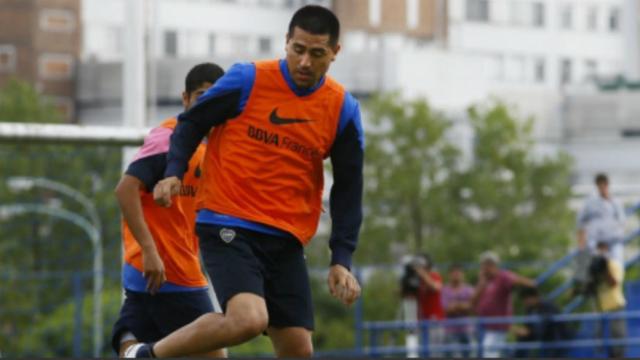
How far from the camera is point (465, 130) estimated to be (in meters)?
81.4

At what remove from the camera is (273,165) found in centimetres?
976

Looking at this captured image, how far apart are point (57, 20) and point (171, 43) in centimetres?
531

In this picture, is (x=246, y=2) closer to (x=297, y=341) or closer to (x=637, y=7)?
(x=637, y=7)

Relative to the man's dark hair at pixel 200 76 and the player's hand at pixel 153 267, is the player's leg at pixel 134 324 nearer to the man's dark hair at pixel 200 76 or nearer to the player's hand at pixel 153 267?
the player's hand at pixel 153 267

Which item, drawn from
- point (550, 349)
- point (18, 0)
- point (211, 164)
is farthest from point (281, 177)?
point (18, 0)

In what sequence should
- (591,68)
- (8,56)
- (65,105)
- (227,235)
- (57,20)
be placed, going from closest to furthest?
(227,235)
(57,20)
(8,56)
(65,105)
(591,68)

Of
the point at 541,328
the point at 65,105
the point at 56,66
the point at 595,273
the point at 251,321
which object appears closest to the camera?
the point at 251,321

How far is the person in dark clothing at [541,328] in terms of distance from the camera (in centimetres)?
2355

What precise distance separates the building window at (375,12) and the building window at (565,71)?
39.4 feet

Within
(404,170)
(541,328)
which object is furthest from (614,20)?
(541,328)

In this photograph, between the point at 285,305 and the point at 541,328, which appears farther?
the point at 541,328

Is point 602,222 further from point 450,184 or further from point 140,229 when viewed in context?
point 450,184

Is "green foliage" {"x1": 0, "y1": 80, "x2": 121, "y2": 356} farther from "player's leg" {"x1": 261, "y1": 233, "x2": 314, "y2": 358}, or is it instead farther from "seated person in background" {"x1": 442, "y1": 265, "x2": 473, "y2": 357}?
"player's leg" {"x1": 261, "y1": 233, "x2": 314, "y2": 358}

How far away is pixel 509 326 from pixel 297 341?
14.3 meters
